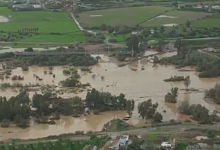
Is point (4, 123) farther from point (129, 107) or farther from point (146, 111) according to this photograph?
Result: point (146, 111)

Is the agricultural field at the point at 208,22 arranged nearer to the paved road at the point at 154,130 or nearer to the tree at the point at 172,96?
the tree at the point at 172,96

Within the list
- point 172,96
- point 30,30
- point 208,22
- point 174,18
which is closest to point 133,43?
point 172,96

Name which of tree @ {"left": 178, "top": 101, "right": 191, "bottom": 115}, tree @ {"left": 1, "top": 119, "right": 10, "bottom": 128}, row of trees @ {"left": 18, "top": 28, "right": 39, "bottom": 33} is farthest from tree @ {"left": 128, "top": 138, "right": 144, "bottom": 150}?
row of trees @ {"left": 18, "top": 28, "right": 39, "bottom": 33}

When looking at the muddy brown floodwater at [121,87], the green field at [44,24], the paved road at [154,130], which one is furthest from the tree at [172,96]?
the green field at [44,24]

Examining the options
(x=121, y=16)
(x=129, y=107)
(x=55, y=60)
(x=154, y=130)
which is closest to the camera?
(x=154, y=130)

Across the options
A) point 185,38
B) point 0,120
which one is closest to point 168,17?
point 185,38

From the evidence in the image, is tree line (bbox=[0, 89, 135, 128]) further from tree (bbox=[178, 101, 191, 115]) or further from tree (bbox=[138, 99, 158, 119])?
tree (bbox=[178, 101, 191, 115])

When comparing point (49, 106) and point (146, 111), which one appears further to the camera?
point (49, 106)
